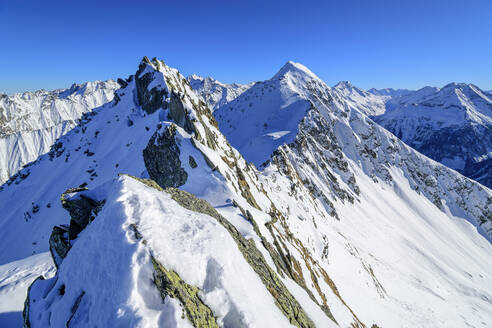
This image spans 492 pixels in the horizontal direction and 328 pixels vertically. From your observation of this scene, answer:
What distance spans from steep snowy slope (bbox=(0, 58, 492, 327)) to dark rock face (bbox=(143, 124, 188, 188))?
195 millimetres

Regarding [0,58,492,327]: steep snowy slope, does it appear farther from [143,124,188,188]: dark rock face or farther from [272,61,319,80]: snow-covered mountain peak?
[272,61,319,80]: snow-covered mountain peak

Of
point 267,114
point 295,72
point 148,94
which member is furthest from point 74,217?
point 295,72

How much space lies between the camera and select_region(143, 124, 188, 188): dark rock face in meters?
24.3

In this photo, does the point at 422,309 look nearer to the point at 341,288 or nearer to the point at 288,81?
the point at 341,288

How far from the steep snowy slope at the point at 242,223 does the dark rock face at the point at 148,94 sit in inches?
18.2

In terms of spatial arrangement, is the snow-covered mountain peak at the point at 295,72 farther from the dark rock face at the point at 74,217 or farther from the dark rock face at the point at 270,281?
the dark rock face at the point at 74,217

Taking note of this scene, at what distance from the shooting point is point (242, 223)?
16297 millimetres

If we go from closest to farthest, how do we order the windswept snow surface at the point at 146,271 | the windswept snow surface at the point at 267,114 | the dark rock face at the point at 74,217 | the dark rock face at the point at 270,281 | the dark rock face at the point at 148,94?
1. the windswept snow surface at the point at 146,271
2. the dark rock face at the point at 270,281
3. the dark rock face at the point at 74,217
4. the dark rock face at the point at 148,94
5. the windswept snow surface at the point at 267,114

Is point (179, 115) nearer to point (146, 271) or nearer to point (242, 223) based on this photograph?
point (242, 223)

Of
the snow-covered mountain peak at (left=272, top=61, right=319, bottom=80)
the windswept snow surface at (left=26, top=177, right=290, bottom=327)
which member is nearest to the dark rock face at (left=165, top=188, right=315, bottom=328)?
the windswept snow surface at (left=26, top=177, right=290, bottom=327)

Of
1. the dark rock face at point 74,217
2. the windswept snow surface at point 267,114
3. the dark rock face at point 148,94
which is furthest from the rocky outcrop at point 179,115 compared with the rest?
the windswept snow surface at point 267,114

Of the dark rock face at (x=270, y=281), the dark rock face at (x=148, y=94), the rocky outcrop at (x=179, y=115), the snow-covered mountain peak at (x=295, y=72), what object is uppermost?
the snow-covered mountain peak at (x=295, y=72)

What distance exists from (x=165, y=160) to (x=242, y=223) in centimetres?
1417

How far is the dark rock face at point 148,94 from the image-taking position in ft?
151
